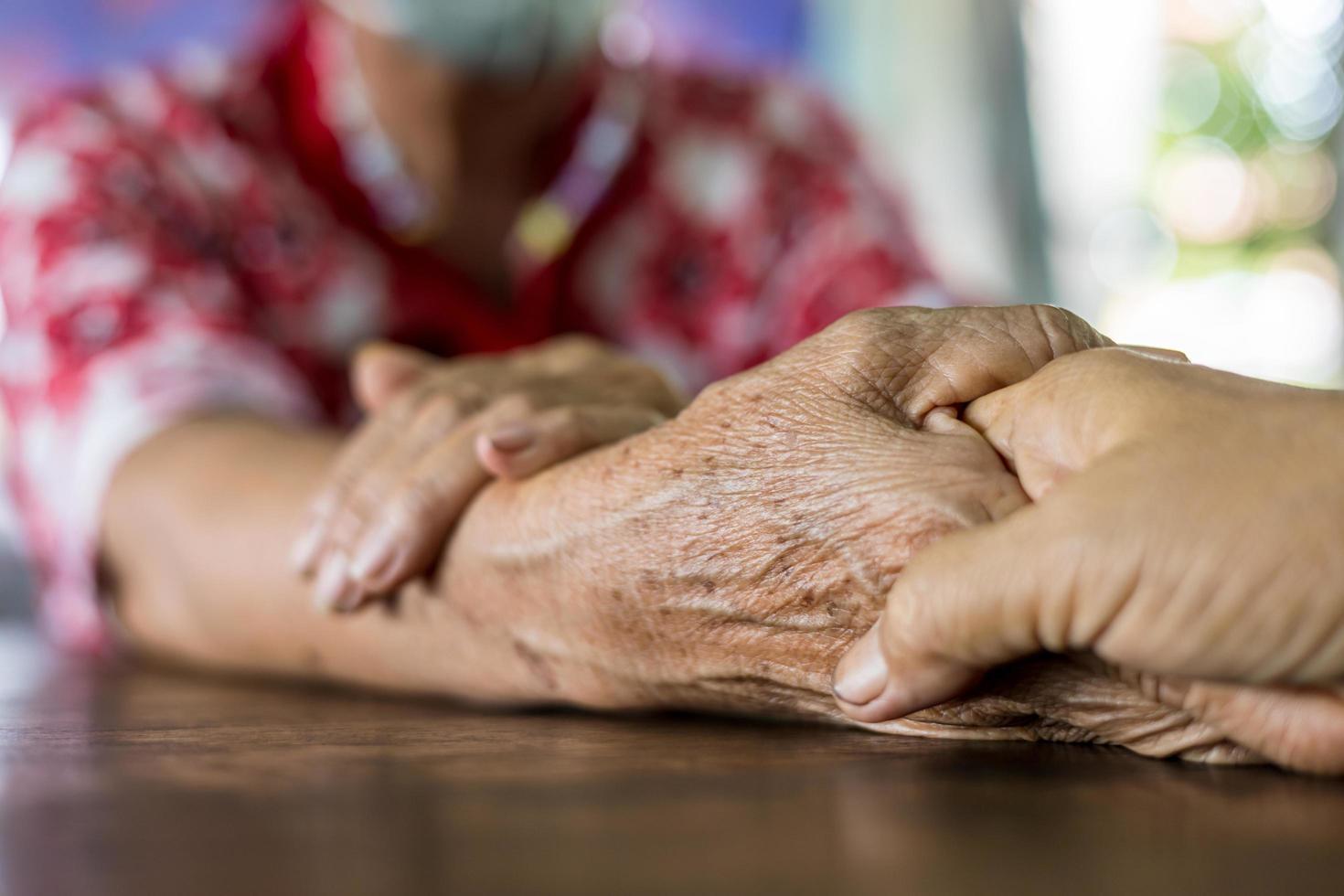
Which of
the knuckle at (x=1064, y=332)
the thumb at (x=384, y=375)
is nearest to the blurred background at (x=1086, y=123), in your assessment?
the thumb at (x=384, y=375)

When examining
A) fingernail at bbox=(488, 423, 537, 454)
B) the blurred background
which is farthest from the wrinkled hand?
the blurred background

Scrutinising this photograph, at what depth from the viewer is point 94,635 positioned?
102cm

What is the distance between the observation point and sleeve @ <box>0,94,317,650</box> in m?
0.93

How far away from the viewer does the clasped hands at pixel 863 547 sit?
15.4 inches

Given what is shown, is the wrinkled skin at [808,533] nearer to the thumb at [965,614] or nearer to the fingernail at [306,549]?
the thumb at [965,614]

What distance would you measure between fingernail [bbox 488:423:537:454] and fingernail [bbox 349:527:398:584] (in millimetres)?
80

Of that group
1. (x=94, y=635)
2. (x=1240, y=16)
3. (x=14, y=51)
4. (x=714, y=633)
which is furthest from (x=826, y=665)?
(x=1240, y=16)

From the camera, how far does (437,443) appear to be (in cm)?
66

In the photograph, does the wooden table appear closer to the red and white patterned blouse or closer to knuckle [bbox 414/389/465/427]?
knuckle [bbox 414/389/465/427]

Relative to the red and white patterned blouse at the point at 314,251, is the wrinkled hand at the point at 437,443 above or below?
below

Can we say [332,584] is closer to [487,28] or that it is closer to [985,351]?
[985,351]

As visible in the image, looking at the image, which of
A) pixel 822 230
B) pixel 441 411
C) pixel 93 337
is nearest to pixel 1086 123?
pixel 822 230

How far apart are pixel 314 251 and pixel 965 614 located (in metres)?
1.02

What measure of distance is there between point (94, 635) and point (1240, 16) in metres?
4.26
